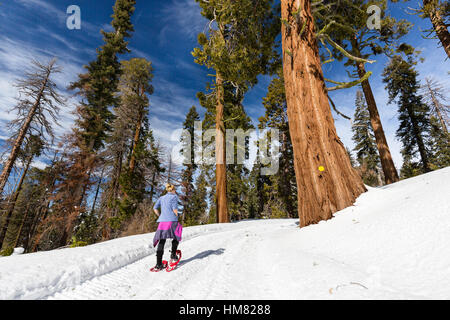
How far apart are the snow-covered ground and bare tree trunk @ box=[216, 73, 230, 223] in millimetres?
7875

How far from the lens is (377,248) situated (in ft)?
7.58

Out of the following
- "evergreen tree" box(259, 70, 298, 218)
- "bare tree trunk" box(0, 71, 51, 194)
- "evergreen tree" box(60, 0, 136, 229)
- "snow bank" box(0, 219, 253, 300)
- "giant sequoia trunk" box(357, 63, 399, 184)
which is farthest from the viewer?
"evergreen tree" box(259, 70, 298, 218)

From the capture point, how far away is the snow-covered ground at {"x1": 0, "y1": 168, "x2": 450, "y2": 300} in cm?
165

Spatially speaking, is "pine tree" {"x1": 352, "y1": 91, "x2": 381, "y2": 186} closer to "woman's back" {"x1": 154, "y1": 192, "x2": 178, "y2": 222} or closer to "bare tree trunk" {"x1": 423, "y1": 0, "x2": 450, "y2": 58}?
"bare tree trunk" {"x1": 423, "y1": 0, "x2": 450, "y2": 58}

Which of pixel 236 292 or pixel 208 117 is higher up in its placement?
pixel 208 117

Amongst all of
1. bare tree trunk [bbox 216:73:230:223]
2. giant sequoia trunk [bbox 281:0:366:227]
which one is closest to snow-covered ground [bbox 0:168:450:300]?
giant sequoia trunk [bbox 281:0:366:227]

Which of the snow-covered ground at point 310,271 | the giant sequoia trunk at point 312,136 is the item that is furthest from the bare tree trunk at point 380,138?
the snow-covered ground at point 310,271

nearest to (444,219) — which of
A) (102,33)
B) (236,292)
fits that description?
(236,292)

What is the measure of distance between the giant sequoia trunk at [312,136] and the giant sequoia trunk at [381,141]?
6.30 m

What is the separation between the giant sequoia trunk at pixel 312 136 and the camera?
438cm

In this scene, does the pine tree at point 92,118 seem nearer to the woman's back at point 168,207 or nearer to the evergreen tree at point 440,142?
the woman's back at point 168,207

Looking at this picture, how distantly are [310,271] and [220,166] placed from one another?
32.2 feet
